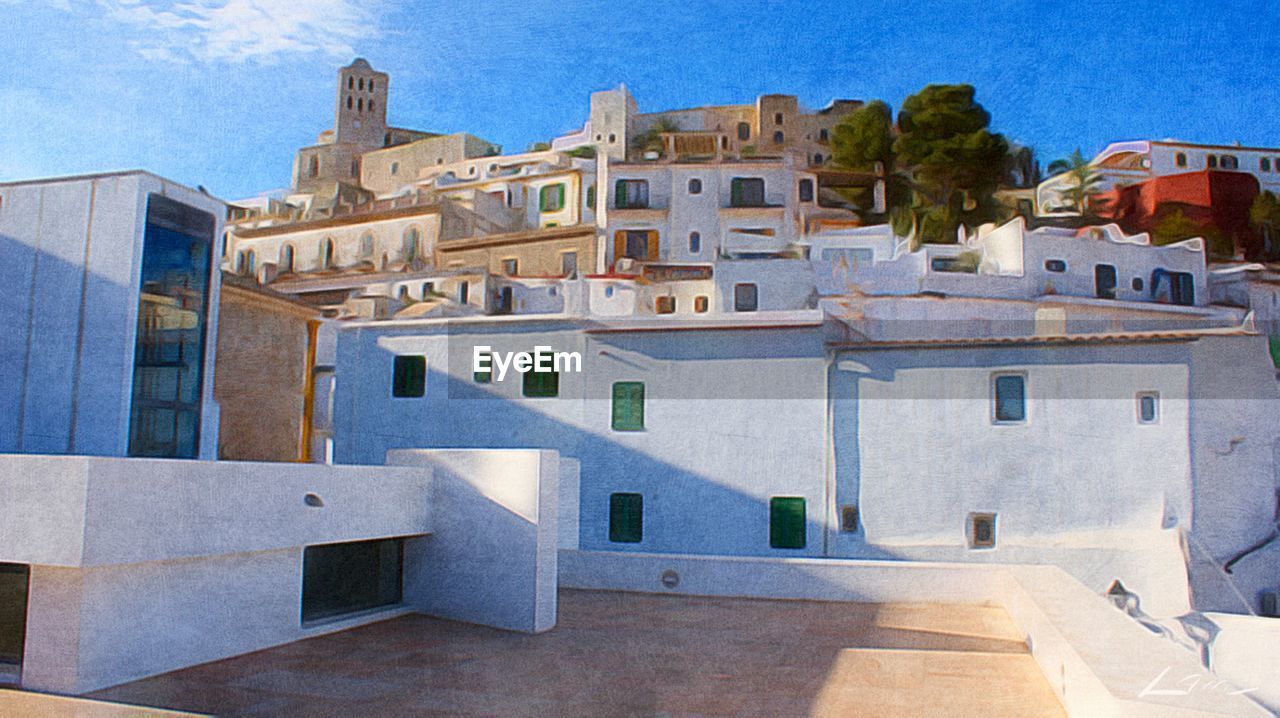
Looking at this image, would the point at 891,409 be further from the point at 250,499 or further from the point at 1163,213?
the point at 250,499

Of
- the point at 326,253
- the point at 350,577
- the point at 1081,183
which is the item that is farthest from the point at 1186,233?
the point at 326,253

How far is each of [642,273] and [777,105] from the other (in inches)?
516

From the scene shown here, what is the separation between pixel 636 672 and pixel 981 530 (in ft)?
22.1

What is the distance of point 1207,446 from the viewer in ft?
33.1

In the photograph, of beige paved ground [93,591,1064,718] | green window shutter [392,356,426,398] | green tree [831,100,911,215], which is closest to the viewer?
beige paved ground [93,591,1064,718]

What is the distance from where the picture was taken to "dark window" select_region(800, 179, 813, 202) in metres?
20.2

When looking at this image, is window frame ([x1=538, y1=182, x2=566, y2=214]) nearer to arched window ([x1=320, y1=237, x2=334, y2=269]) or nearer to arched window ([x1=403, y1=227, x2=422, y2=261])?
arched window ([x1=403, y1=227, x2=422, y2=261])

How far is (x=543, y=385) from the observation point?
11.0 m

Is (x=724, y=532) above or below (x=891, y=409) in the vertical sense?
below

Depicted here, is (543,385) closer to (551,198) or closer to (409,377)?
(409,377)

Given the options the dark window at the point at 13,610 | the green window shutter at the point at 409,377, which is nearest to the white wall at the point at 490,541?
the dark window at the point at 13,610

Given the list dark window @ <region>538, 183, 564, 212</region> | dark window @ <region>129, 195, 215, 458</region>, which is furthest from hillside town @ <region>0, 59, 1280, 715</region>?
dark window @ <region>538, 183, 564, 212</region>

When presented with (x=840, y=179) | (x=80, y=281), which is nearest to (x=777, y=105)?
(x=840, y=179)
